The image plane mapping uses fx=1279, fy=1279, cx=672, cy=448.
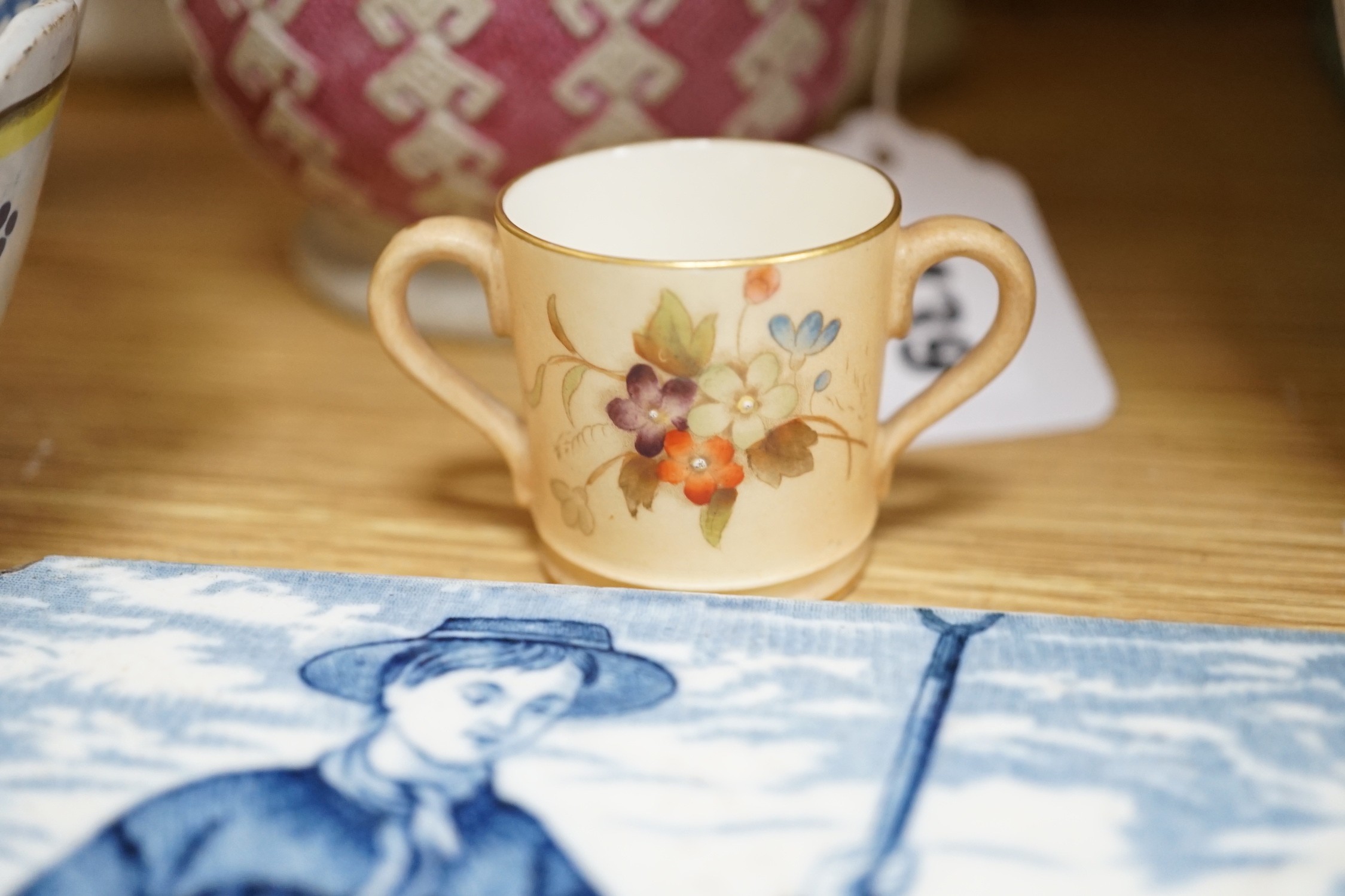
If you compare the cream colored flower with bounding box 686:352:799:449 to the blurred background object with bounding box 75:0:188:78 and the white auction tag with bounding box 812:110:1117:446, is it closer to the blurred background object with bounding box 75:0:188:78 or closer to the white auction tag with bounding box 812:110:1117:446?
the white auction tag with bounding box 812:110:1117:446

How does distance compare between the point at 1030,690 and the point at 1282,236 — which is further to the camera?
the point at 1282,236

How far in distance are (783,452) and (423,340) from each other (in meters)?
0.12

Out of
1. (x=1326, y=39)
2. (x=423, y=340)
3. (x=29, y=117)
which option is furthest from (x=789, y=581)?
(x=1326, y=39)

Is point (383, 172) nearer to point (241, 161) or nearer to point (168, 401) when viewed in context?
point (168, 401)

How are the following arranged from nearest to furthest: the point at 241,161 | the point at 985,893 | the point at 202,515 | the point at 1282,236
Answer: the point at 985,893 → the point at 202,515 → the point at 1282,236 → the point at 241,161

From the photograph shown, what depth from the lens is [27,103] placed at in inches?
12.8

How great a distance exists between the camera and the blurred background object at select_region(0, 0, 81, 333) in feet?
1.03

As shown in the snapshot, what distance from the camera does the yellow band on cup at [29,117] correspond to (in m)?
0.32

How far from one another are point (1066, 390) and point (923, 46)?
1.33ft

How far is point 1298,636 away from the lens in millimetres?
336

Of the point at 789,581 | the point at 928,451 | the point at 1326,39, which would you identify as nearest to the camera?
the point at 789,581

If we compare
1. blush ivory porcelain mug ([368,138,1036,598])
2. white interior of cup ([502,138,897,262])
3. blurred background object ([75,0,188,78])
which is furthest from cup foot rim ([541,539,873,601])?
blurred background object ([75,0,188,78])

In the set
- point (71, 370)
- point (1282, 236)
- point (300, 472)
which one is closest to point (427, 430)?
point (300, 472)

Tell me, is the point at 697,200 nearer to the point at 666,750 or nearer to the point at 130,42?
the point at 666,750
